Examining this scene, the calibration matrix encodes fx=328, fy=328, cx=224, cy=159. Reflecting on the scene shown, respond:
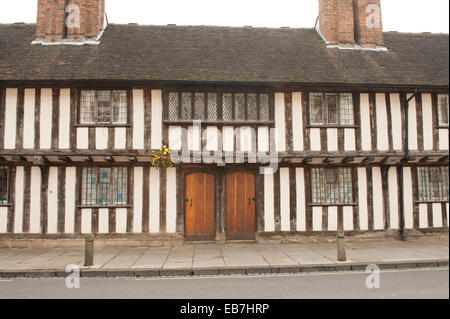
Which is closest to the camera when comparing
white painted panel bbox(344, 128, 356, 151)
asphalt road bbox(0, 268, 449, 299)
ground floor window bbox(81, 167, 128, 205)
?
asphalt road bbox(0, 268, 449, 299)

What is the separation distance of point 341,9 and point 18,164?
12.9 m

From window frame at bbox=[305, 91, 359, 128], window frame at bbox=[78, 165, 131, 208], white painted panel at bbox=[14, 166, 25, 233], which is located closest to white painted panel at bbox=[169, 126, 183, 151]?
window frame at bbox=[78, 165, 131, 208]

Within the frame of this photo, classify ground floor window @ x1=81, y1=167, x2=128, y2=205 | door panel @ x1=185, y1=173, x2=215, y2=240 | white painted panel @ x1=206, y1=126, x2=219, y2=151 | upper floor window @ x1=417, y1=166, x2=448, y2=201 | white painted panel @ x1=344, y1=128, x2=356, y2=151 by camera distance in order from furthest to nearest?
upper floor window @ x1=417, y1=166, x2=448, y2=201 → white painted panel @ x1=344, y1=128, x2=356, y2=151 → door panel @ x1=185, y1=173, x2=215, y2=240 → white painted panel @ x1=206, y1=126, x2=219, y2=151 → ground floor window @ x1=81, y1=167, x2=128, y2=205

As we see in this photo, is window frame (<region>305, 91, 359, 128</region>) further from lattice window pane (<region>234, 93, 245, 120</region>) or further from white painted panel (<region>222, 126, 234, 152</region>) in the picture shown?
white painted panel (<region>222, 126, 234, 152</region>)

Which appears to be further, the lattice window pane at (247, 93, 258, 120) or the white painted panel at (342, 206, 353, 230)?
the white painted panel at (342, 206, 353, 230)

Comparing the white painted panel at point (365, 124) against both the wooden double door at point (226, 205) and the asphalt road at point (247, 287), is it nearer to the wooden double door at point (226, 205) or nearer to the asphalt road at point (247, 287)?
the wooden double door at point (226, 205)

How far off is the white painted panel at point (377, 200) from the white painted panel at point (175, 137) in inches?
260

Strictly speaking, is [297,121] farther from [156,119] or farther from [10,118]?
[10,118]

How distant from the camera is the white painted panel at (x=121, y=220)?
10.4m

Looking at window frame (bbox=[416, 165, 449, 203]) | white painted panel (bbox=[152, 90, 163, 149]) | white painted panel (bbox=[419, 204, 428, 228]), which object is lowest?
white painted panel (bbox=[419, 204, 428, 228])

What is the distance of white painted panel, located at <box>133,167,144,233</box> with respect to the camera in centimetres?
1042

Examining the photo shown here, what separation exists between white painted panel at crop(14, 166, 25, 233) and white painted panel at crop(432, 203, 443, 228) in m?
13.5

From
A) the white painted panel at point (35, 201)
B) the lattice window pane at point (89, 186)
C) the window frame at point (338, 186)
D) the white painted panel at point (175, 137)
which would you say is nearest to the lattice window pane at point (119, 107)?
the white painted panel at point (175, 137)
